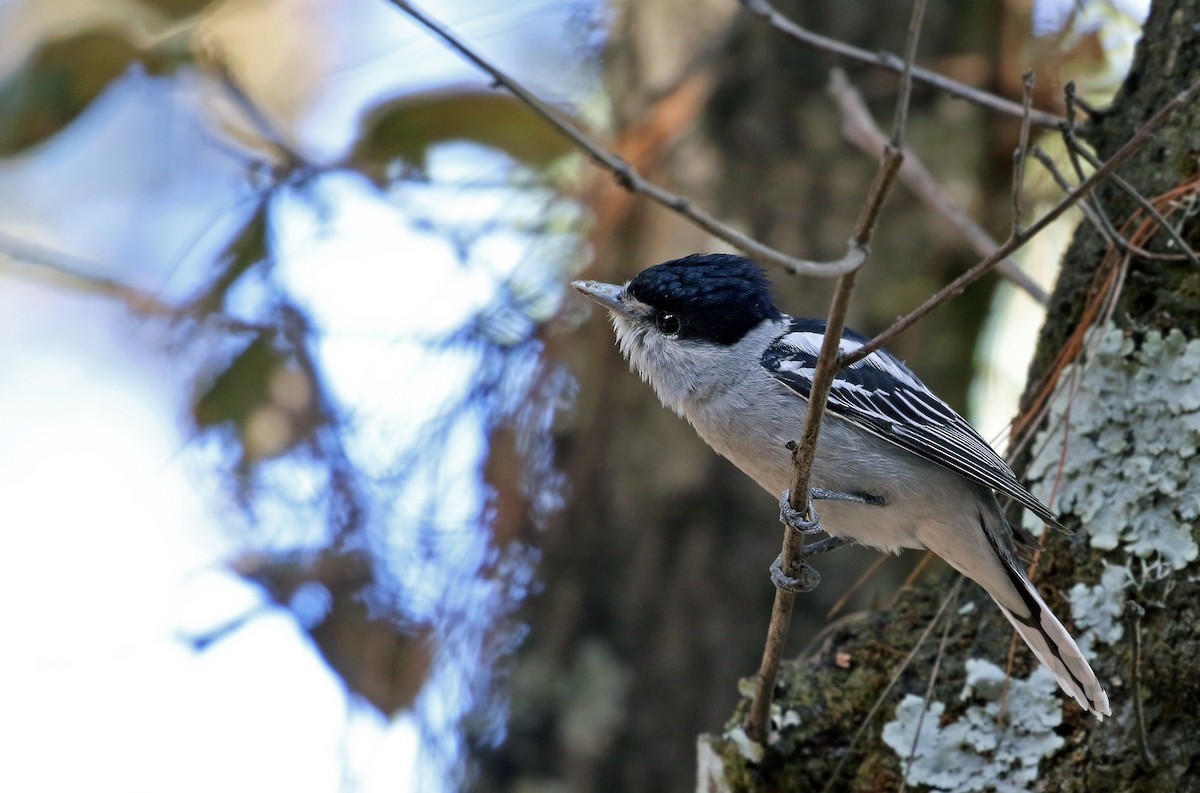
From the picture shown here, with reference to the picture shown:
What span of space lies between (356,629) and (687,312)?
247 cm

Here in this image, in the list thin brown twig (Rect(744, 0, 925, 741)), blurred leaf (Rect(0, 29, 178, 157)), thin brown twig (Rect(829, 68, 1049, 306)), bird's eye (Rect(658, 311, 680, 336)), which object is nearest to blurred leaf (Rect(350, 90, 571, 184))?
blurred leaf (Rect(0, 29, 178, 157))

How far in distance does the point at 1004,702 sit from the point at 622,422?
9.18ft

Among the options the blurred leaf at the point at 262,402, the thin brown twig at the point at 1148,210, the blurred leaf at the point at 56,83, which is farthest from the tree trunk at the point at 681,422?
the thin brown twig at the point at 1148,210

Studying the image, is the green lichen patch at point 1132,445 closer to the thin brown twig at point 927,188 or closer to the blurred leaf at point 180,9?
the thin brown twig at point 927,188

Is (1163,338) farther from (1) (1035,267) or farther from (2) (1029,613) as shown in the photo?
(1) (1035,267)

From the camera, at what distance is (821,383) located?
2.05 metres

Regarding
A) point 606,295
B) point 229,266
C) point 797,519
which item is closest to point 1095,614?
point 797,519

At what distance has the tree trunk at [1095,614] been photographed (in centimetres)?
272

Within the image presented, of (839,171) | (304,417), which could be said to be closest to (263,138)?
(304,417)

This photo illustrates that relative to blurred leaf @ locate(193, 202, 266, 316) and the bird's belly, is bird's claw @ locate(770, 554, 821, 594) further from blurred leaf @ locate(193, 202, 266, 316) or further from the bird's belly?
blurred leaf @ locate(193, 202, 266, 316)

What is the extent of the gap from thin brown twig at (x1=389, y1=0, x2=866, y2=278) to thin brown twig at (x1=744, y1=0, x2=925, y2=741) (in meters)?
0.04

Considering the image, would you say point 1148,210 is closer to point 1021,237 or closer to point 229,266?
point 1021,237

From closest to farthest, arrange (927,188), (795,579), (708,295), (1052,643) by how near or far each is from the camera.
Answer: (795,579), (1052,643), (708,295), (927,188)

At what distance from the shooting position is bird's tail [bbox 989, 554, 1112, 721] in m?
2.66
